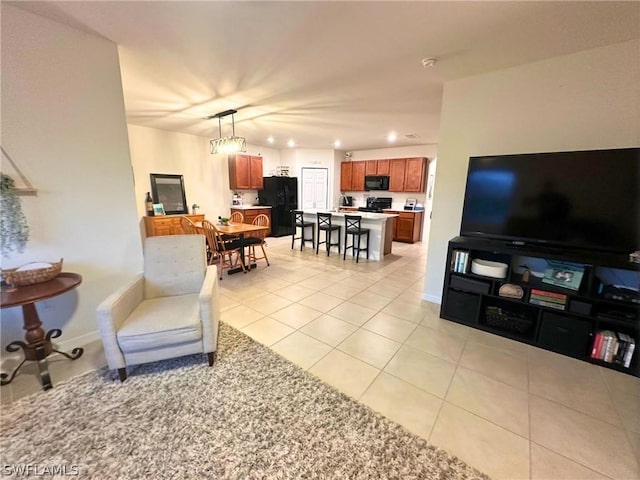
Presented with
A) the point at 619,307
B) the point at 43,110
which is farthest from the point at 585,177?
the point at 43,110

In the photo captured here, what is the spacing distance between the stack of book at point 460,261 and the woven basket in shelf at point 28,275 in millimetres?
3511

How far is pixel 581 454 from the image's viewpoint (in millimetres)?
1435

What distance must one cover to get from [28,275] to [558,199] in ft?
13.8

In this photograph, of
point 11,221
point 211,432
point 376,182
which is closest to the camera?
point 211,432

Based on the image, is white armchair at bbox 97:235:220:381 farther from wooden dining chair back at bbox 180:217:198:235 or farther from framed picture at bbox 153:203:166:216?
framed picture at bbox 153:203:166:216

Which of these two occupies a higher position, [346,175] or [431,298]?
[346,175]

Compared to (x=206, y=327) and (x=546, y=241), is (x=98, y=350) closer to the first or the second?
(x=206, y=327)

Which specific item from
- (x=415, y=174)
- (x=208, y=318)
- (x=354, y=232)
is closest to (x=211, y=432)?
(x=208, y=318)

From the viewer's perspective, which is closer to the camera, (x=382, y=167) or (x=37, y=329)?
(x=37, y=329)

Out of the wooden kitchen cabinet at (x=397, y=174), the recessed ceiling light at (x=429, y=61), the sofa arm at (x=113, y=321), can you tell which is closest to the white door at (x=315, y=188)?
the wooden kitchen cabinet at (x=397, y=174)

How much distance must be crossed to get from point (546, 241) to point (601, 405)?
126 cm

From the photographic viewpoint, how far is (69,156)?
2139 millimetres

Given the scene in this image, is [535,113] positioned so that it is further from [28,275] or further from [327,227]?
[28,275]

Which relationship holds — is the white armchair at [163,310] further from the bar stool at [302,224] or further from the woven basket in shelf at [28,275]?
the bar stool at [302,224]
